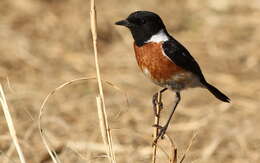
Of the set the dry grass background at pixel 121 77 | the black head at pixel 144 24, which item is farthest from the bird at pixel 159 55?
the dry grass background at pixel 121 77

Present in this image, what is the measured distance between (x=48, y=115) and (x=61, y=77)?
1.02 m

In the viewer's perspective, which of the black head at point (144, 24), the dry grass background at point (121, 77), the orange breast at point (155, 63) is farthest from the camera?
the dry grass background at point (121, 77)

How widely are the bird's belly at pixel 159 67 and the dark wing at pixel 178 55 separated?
0.08 feet

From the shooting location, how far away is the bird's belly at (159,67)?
444cm

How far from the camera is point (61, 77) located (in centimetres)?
831

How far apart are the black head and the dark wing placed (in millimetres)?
116

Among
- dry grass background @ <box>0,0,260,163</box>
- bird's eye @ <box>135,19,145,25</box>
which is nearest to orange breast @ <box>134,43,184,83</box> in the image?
bird's eye @ <box>135,19,145,25</box>

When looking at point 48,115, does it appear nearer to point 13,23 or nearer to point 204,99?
point 204,99

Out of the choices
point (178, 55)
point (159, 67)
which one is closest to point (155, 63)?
point (159, 67)

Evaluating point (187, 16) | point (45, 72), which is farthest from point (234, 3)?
point (45, 72)

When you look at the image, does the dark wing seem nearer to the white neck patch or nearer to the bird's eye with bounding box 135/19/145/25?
the white neck patch

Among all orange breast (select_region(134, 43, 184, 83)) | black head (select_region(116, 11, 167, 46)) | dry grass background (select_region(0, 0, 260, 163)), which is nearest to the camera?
black head (select_region(116, 11, 167, 46))

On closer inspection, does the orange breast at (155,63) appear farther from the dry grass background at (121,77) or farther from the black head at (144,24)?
the dry grass background at (121,77)

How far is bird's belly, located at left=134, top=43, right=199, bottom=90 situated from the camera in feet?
14.6
